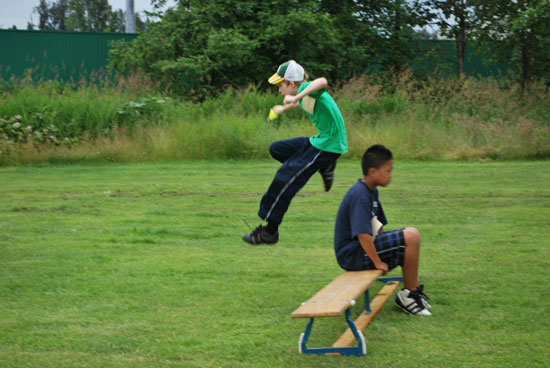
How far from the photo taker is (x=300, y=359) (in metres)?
4.50

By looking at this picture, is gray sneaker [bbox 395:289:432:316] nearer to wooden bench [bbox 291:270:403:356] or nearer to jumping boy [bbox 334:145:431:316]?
jumping boy [bbox 334:145:431:316]

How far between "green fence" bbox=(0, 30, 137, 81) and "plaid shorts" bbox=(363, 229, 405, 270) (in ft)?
69.8

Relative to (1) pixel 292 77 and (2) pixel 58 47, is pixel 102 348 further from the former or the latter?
(2) pixel 58 47

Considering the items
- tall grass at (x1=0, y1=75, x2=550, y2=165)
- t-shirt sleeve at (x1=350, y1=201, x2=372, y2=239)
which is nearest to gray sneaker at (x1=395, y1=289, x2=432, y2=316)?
t-shirt sleeve at (x1=350, y1=201, x2=372, y2=239)

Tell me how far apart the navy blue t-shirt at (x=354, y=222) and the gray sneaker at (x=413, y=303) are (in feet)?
1.48

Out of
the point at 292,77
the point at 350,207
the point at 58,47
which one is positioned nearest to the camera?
the point at 350,207

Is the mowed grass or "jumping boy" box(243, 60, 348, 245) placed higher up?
"jumping boy" box(243, 60, 348, 245)

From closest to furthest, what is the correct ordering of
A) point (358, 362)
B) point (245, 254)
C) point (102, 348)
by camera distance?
point (358, 362) → point (102, 348) → point (245, 254)

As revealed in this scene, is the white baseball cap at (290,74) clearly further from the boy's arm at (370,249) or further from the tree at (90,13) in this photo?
the tree at (90,13)

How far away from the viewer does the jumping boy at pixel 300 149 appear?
20.7ft

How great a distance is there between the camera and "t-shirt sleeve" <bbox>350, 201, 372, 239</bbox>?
518cm

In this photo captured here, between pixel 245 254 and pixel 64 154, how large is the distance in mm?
10236

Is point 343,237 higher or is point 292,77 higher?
point 292,77

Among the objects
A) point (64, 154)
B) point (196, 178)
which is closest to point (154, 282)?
point (196, 178)
